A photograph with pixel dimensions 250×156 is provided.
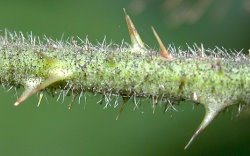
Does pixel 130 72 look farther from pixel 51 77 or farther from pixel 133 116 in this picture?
pixel 133 116

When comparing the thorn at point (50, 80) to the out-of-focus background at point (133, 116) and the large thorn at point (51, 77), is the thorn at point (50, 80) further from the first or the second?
the out-of-focus background at point (133, 116)

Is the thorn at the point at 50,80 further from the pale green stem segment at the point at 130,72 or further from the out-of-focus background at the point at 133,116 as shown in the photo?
the out-of-focus background at the point at 133,116

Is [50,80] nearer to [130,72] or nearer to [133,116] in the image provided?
[130,72]

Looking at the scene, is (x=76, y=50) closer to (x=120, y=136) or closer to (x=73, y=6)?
(x=120, y=136)

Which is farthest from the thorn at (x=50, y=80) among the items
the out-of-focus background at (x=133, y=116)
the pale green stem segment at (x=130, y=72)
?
the out-of-focus background at (x=133, y=116)

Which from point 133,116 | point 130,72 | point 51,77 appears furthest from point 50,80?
point 133,116

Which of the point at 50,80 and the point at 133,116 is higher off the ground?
the point at 133,116

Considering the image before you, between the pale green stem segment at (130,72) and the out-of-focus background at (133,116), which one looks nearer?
the pale green stem segment at (130,72)

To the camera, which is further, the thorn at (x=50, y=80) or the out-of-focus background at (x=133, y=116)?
the out-of-focus background at (x=133, y=116)

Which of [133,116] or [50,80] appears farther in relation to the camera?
[133,116]
